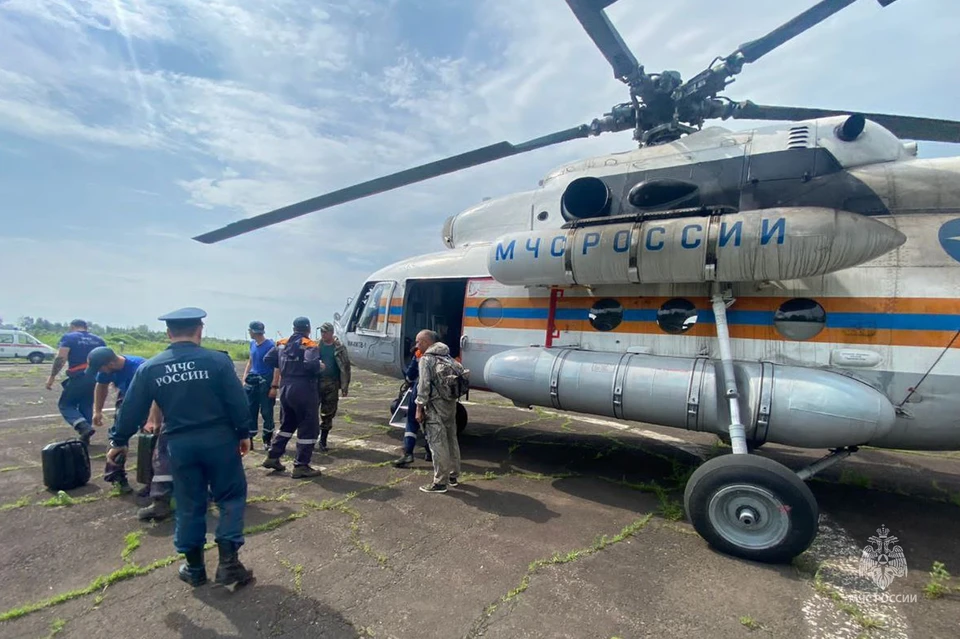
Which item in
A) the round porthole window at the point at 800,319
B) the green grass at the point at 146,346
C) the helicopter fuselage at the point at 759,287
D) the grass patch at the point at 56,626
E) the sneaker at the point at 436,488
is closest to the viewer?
the grass patch at the point at 56,626

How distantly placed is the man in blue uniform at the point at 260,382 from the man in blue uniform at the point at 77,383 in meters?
1.91

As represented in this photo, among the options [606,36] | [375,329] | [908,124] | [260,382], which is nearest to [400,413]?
[375,329]

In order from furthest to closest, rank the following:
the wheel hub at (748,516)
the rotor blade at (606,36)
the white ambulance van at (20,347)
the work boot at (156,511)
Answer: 1. the white ambulance van at (20,347)
2. the rotor blade at (606,36)
3. the work boot at (156,511)
4. the wheel hub at (748,516)

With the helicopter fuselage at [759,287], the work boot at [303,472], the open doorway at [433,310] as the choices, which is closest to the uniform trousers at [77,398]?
the work boot at [303,472]

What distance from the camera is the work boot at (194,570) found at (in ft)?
10.6

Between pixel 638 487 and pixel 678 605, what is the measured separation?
7.88 feet

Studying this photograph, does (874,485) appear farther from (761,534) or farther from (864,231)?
(864,231)

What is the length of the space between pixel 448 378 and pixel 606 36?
4402 millimetres

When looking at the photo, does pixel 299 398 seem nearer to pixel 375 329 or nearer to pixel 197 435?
pixel 197 435

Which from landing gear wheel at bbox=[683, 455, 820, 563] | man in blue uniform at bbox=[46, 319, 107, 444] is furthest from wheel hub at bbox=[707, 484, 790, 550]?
man in blue uniform at bbox=[46, 319, 107, 444]

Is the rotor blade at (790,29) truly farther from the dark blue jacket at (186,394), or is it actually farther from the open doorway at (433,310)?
the dark blue jacket at (186,394)

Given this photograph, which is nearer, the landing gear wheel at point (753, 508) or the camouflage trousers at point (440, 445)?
the landing gear wheel at point (753, 508)

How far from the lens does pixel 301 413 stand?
18.6 feet

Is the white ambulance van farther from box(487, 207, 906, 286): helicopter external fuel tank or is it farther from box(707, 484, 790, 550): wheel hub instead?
box(707, 484, 790, 550): wheel hub
